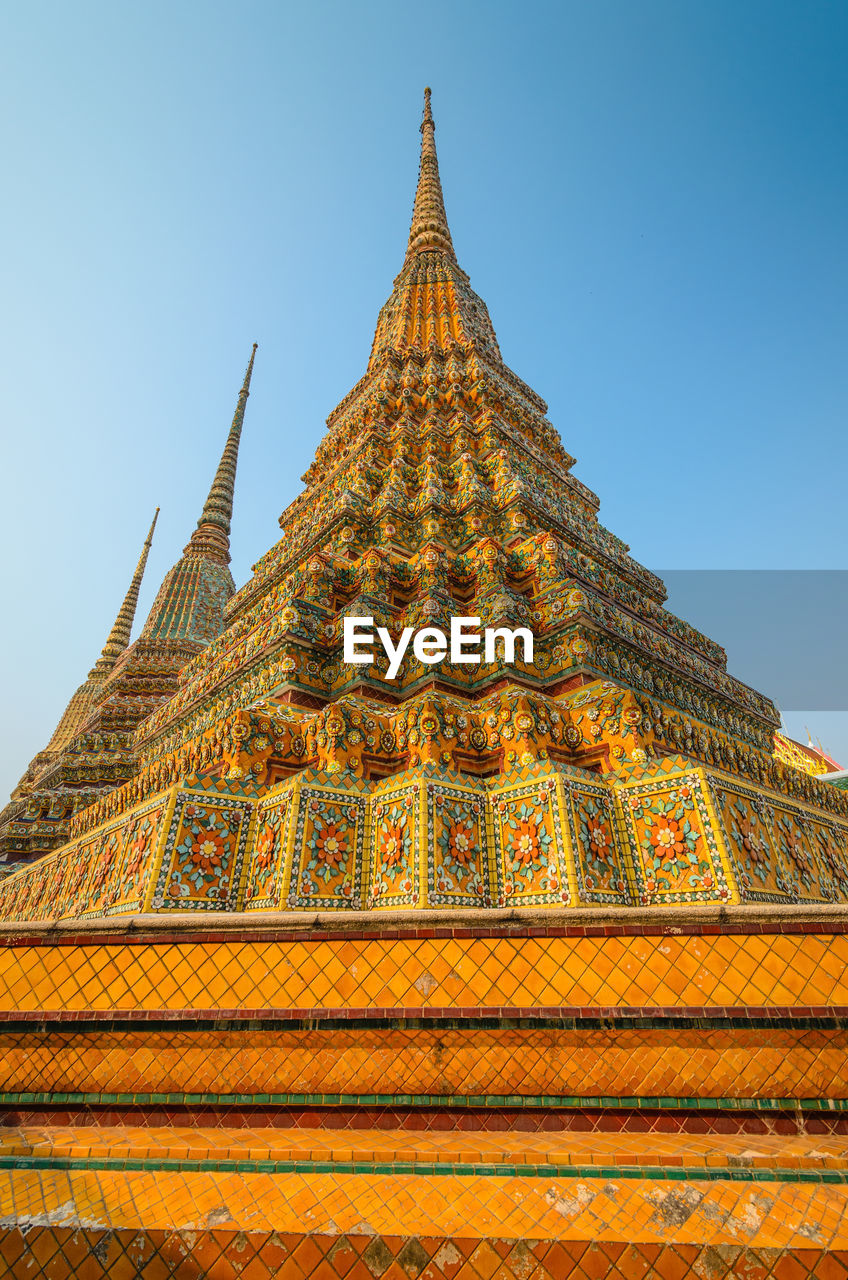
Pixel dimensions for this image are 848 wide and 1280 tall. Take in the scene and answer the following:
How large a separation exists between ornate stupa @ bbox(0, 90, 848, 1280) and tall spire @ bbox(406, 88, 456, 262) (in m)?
13.7

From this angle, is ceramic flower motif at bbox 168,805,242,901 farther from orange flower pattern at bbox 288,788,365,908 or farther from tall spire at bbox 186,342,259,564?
tall spire at bbox 186,342,259,564

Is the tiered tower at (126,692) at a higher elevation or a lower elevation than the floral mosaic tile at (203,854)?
higher

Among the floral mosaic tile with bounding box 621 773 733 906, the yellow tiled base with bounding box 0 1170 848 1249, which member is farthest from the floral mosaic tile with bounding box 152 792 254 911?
the floral mosaic tile with bounding box 621 773 733 906

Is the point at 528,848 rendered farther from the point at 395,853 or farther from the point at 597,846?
the point at 395,853

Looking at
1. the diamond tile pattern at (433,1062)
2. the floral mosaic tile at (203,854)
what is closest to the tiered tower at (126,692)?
the floral mosaic tile at (203,854)

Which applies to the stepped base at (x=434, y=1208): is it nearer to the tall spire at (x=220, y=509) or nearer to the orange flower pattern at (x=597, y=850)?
the orange flower pattern at (x=597, y=850)

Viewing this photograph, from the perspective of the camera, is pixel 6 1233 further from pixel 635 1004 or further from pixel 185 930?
pixel 635 1004

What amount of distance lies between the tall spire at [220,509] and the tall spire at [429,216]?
959 cm

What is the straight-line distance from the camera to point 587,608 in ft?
17.4

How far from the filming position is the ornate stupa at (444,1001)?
1792 mm

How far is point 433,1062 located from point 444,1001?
0.21 m

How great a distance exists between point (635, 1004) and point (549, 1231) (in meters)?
0.87

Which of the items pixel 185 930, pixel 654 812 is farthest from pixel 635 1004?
pixel 185 930

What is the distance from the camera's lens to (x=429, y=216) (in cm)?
1580
